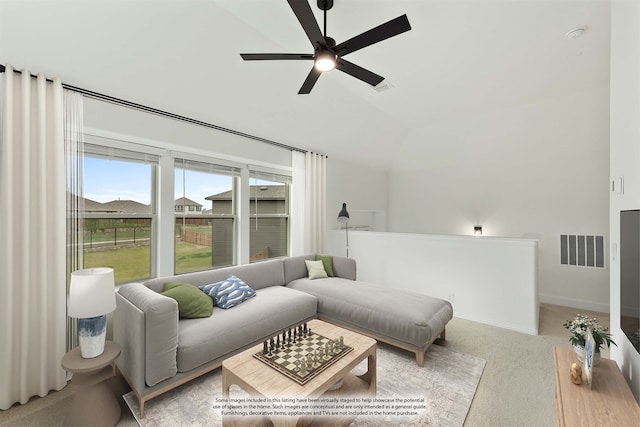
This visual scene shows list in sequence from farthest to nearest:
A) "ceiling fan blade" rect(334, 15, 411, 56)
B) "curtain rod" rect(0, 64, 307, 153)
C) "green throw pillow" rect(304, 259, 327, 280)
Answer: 1. "green throw pillow" rect(304, 259, 327, 280)
2. "curtain rod" rect(0, 64, 307, 153)
3. "ceiling fan blade" rect(334, 15, 411, 56)

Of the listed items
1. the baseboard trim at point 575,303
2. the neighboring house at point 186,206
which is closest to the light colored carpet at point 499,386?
the baseboard trim at point 575,303

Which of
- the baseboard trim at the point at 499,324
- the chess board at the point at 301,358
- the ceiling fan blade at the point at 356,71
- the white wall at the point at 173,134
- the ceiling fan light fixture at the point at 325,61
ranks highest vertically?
the ceiling fan blade at the point at 356,71

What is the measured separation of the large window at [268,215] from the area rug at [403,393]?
2.07m

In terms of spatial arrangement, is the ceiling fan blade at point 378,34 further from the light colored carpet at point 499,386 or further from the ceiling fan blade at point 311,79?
the light colored carpet at point 499,386

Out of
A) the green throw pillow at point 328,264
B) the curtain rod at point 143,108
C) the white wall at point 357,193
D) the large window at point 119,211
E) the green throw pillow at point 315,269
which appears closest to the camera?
the curtain rod at point 143,108

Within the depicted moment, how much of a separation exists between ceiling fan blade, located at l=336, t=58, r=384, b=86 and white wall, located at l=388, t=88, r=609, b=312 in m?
3.19

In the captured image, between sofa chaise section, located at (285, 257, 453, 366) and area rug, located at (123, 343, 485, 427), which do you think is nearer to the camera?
area rug, located at (123, 343, 485, 427)

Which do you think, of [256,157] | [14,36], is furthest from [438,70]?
[14,36]

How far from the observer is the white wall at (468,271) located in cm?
325

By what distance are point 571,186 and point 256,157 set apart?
4830 mm

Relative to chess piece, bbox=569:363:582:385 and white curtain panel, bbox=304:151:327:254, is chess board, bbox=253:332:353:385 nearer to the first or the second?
chess piece, bbox=569:363:582:385

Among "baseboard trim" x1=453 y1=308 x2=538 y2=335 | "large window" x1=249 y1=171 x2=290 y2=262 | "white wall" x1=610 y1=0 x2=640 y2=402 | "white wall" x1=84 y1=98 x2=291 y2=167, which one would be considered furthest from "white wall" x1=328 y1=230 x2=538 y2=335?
"white wall" x1=84 y1=98 x2=291 y2=167

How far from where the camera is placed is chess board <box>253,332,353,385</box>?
5.56ft

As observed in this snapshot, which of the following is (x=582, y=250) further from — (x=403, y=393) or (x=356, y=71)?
(x=356, y=71)
